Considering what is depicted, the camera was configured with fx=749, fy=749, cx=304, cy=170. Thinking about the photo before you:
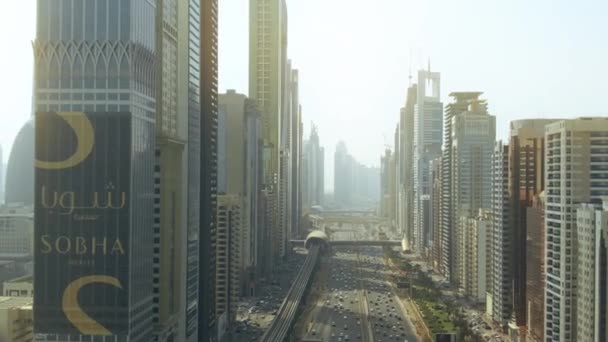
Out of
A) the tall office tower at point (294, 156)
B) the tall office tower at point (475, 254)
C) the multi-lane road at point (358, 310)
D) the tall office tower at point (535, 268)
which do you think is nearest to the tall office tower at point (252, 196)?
the multi-lane road at point (358, 310)

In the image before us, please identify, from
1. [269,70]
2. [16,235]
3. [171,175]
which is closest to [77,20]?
[171,175]

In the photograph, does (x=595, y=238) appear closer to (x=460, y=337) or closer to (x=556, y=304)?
(x=556, y=304)

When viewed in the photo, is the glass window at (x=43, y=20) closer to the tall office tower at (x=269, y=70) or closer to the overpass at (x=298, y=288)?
the overpass at (x=298, y=288)

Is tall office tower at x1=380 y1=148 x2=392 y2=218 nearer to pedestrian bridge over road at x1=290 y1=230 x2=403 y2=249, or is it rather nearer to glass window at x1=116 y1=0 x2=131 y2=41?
pedestrian bridge over road at x1=290 y1=230 x2=403 y2=249

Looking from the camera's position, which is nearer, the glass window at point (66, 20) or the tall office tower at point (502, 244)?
the glass window at point (66, 20)

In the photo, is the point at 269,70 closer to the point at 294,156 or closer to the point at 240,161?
the point at 240,161

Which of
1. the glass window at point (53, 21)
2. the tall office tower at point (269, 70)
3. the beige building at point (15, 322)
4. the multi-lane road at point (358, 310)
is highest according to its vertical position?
the tall office tower at point (269, 70)

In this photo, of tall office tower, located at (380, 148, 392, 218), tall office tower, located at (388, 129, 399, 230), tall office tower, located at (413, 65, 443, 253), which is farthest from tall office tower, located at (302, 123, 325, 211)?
tall office tower, located at (413, 65, 443, 253)
